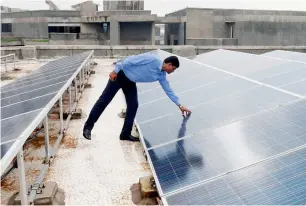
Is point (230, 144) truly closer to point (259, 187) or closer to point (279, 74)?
point (259, 187)

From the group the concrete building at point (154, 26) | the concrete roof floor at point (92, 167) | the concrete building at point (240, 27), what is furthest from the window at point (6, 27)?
the concrete roof floor at point (92, 167)

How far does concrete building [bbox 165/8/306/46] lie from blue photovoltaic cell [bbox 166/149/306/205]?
3668cm

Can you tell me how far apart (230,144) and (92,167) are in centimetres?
253

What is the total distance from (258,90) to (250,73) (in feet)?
9.29

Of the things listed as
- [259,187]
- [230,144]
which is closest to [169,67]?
[230,144]

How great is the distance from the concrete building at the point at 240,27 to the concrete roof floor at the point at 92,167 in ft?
112

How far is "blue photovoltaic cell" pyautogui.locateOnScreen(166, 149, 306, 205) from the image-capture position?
3.44m

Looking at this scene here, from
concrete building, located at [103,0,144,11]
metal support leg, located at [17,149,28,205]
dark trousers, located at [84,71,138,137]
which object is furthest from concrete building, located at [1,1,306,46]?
metal support leg, located at [17,149,28,205]

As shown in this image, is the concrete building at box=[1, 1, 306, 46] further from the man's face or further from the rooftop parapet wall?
the man's face

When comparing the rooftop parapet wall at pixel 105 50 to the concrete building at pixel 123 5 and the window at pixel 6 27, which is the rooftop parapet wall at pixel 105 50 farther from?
the window at pixel 6 27

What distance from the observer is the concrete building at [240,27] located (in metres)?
40.5

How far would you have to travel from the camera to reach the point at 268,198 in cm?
346

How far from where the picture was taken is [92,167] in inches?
232

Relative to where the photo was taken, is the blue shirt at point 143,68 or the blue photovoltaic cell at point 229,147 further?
the blue shirt at point 143,68
